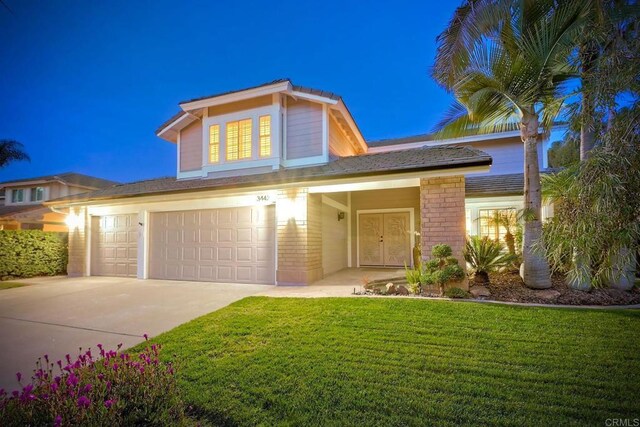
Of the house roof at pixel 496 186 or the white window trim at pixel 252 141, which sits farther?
the white window trim at pixel 252 141

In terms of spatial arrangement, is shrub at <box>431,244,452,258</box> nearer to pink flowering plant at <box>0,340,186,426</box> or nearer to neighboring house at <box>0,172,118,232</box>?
pink flowering plant at <box>0,340,186,426</box>

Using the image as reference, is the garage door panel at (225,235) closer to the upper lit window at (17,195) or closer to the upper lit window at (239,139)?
the upper lit window at (239,139)

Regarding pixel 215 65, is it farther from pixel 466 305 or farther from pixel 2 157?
pixel 466 305

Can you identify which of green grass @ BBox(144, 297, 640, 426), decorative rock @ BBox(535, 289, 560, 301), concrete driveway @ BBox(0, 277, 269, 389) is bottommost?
concrete driveway @ BBox(0, 277, 269, 389)

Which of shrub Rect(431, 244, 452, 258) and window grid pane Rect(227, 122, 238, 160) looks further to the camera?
window grid pane Rect(227, 122, 238, 160)

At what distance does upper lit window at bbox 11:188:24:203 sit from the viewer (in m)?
23.4

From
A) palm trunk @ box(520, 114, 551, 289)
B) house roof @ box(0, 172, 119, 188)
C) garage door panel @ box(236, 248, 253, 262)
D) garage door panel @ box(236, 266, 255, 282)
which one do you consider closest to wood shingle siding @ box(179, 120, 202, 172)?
garage door panel @ box(236, 248, 253, 262)

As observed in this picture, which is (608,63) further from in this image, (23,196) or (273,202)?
(23,196)

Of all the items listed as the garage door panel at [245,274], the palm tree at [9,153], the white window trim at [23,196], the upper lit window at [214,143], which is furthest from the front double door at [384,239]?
the white window trim at [23,196]

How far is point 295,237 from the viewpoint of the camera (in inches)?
327

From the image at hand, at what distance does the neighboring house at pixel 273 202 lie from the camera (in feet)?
24.1

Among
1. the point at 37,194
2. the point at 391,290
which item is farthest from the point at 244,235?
the point at 37,194

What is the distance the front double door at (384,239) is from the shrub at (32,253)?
12.6 metres

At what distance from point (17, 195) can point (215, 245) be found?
25341 mm
